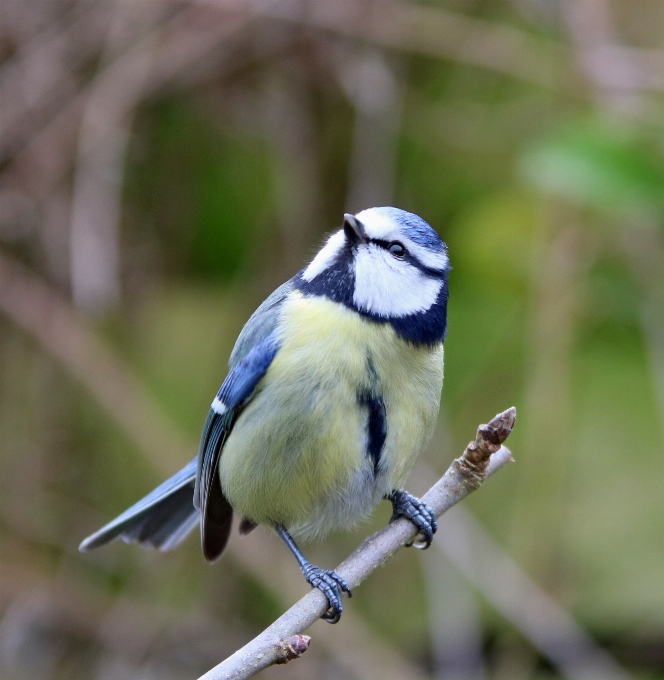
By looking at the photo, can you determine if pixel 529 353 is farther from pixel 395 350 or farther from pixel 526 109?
pixel 395 350

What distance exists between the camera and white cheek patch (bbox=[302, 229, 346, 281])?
4.51 feet

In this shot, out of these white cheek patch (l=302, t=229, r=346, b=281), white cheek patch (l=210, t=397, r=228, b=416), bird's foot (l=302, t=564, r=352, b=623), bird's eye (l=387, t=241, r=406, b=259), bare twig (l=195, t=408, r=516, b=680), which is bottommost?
bare twig (l=195, t=408, r=516, b=680)

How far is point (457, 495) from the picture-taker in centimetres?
119

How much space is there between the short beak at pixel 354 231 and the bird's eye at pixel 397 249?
0.13 feet

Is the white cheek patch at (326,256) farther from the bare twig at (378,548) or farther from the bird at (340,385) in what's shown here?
the bare twig at (378,548)

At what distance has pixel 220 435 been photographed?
1.46 metres

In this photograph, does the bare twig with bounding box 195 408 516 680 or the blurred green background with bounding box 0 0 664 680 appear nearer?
the bare twig with bounding box 195 408 516 680

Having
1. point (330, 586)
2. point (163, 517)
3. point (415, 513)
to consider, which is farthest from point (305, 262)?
point (330, 586)

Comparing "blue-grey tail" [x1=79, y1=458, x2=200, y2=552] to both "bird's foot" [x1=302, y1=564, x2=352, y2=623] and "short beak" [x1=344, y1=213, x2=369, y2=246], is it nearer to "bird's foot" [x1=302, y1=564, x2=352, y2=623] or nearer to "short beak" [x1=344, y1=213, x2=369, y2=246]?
"bird's foot" [x1=302, y1=564, x2=352, y2=623]

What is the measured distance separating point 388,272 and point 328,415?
0.25 m

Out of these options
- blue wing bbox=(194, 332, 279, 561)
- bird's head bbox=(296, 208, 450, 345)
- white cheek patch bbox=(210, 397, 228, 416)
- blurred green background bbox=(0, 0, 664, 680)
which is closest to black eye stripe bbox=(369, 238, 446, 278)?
bird's head bbox=(296, 208, 450, 345)

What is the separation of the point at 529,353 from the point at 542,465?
290 millimetres

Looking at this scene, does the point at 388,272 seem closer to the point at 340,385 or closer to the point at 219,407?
the point at 340,385

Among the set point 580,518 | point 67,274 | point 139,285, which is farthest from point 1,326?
point 580,518
